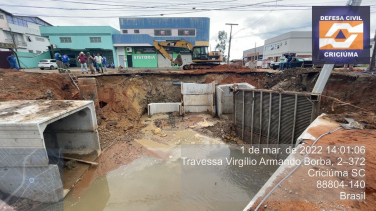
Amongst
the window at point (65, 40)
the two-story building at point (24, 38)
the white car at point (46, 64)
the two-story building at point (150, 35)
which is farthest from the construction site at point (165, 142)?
the two-story building at point (24, 38)

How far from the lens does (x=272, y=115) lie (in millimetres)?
6414

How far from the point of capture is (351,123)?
4289mm

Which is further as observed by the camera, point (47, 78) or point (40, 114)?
point (47, 78)

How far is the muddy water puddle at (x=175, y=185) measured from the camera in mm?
4375

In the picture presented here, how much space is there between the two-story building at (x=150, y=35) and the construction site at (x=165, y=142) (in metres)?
13.7

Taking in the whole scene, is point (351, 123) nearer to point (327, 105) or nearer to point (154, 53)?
point (327, 105)

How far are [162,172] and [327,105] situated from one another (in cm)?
899

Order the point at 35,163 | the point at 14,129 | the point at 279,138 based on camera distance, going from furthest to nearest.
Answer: the point at 279,138 → the point at 35,163 → the point at 14,129

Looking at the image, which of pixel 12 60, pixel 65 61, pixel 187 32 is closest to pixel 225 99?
pixel 65 61

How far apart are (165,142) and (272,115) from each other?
184 inches

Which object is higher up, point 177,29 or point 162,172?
point 177,29

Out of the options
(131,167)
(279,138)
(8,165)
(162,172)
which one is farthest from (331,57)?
(8,165)

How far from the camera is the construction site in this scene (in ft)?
11.5

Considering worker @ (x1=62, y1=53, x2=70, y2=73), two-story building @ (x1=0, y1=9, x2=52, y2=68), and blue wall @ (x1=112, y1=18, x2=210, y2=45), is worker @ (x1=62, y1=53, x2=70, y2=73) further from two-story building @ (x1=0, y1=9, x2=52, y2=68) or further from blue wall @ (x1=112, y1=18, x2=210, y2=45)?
blue wall @ (x1=112, y1=18, x2=210, y2=45)
